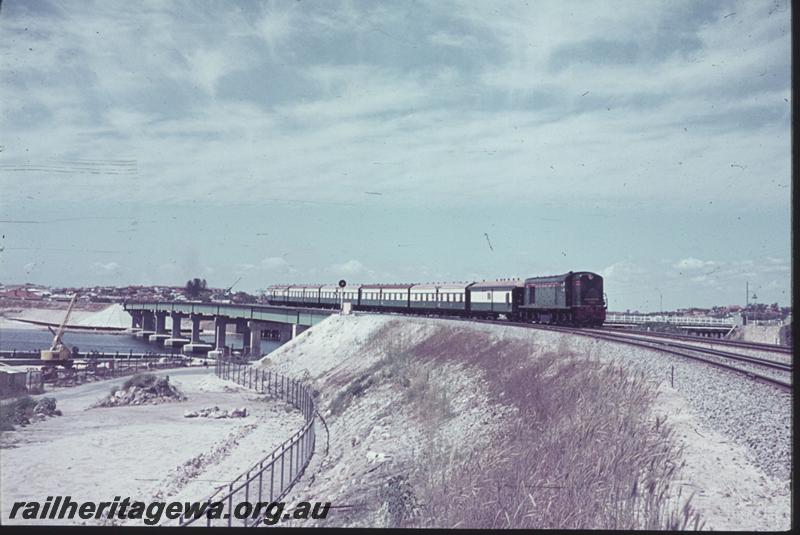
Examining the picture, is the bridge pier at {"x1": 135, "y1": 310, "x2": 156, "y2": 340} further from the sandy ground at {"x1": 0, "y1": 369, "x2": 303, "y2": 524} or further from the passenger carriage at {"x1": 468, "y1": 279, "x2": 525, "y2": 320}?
the sandy ground at {"x1": 0, "y1": 369, "x2": 303, "y2": 524}

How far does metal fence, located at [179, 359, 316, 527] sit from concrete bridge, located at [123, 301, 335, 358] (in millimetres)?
10133

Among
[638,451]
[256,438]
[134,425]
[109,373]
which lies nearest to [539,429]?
[638,451]

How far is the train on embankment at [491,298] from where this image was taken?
128 ft

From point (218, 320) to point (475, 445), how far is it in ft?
282

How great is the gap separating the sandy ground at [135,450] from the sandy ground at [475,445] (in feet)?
11.3

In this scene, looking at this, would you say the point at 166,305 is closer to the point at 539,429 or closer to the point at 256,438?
the point at 256,438

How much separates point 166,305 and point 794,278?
357 ft

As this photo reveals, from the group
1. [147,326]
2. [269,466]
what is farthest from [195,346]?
[269,466]

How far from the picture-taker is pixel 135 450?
25.7 m

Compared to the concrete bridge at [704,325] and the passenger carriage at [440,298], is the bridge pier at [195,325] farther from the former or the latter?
the concrete bridge at [704,325]

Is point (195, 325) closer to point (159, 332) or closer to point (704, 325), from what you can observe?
point (159, 332)

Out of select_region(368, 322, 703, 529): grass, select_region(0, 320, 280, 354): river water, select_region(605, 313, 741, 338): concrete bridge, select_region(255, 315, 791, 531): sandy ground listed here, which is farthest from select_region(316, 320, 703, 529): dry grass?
select_region(0, 320, 280, 354): river water

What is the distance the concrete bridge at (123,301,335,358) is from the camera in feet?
231

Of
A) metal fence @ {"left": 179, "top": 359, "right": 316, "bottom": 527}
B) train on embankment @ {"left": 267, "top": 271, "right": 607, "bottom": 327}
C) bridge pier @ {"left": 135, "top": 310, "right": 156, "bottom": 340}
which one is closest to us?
metal fence @ {"left": 179, "top": 359, "right": 316, "bottom": 527}
